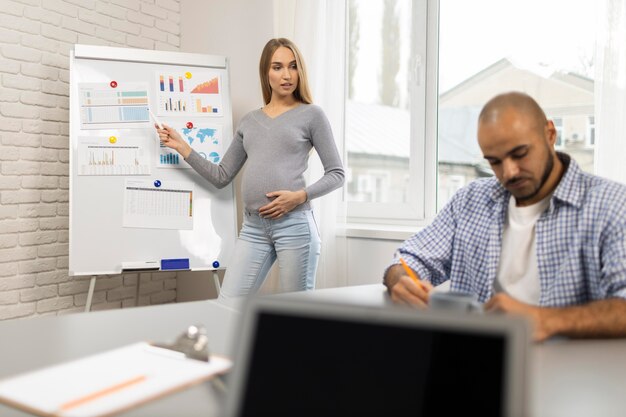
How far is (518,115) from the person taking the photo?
1.36m

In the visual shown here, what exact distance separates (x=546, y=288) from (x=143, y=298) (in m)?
2.98

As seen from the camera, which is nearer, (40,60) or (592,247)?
(592,247)

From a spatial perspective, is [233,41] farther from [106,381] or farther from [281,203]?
[106,381]

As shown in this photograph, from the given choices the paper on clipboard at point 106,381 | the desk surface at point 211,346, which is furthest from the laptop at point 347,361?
the paper on clipboard at point 106,381

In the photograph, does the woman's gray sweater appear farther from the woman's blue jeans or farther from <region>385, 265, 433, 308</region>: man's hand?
<region>385, 265, 433, 308</region>: man's hand

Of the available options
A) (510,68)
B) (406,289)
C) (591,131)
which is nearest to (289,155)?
(510,68)

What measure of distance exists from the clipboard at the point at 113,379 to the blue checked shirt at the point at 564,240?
737 mm

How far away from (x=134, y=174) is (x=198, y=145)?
349 millimetres

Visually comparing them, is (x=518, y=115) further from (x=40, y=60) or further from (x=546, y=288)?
(x=40, y=60)

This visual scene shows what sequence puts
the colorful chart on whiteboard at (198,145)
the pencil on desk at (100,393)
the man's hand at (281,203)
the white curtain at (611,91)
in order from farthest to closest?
the colorful chart on whiteboard at (198,145) < the man's hand at (281,203) < the white curtain at (611,91) < the pencil on desk at (100,393)

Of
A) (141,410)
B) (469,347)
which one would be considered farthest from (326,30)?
(469,347)

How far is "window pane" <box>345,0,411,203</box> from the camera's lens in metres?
3.26

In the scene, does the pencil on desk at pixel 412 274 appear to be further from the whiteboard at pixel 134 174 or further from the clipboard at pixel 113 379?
the whiteboard at pixel 134 174

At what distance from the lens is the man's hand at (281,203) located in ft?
8.65
